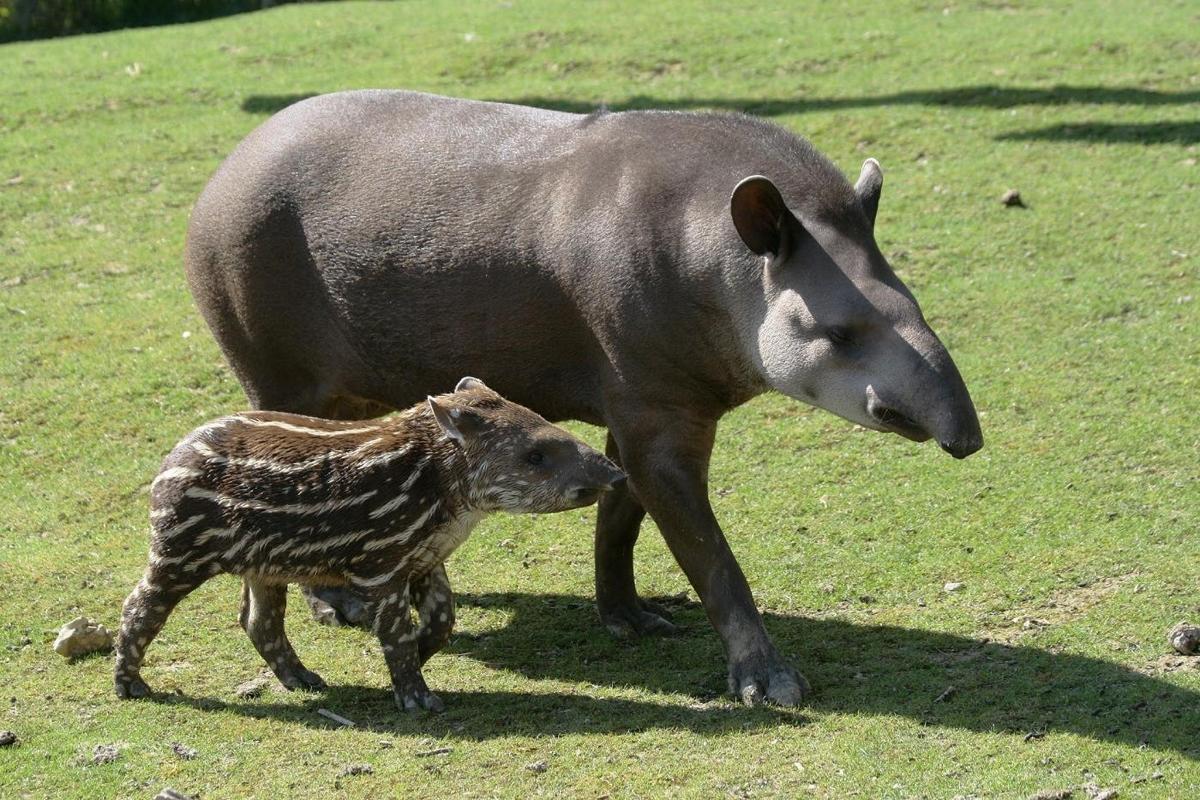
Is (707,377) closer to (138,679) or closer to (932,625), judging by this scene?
(932,625)

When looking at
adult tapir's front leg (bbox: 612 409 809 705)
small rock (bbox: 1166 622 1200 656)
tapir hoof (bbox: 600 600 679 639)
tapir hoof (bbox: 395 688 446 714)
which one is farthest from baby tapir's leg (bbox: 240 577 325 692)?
small rock (bbox: 1166 622 1200 656)

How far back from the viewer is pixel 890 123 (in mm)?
14781

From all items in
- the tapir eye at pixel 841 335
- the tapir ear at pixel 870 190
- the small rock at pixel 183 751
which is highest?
the tapir ear at pixel 870 190

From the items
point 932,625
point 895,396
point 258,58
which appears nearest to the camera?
point 895,396

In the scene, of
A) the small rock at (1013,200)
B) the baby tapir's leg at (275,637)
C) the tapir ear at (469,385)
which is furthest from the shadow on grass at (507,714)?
the small rock at (1013,200)

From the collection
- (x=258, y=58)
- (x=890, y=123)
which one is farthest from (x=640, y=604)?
(x=258, y=58)

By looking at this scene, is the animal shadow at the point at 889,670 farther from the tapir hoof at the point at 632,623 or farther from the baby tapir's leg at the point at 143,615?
the baby tapir's leg at the point at 143,615

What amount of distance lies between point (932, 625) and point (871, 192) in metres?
2.08

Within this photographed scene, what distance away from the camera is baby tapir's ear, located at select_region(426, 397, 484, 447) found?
6.94 m

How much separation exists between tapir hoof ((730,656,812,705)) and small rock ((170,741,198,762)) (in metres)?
2.26

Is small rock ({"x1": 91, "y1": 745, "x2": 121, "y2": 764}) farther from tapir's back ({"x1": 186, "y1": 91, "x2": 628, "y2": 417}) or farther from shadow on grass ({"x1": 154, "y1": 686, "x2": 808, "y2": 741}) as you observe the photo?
tapir's back ({"x1": 186, "y1": 91, "x2": 628, "y2": 417})

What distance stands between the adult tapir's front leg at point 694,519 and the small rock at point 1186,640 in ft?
5.38

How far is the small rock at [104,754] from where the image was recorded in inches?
257

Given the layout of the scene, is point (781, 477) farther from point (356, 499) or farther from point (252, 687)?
point (252, 687)
